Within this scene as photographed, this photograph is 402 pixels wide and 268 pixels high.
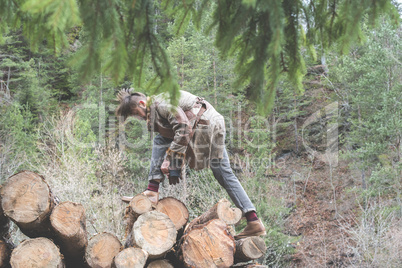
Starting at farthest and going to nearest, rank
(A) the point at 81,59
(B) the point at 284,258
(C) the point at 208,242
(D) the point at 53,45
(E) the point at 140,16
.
Answer: 1. (B) the point at 284,258
2. (C) the point at 208,242
3. (D) the point at 53,45
4. (E) the point at 140,16
5. (A) the point at 81,59

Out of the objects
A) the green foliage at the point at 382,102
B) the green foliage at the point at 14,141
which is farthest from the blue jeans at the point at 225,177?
the green foliage at the point at 14,141

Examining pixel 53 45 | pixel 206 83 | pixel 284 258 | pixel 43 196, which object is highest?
pixel 206 83

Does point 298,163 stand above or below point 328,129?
below

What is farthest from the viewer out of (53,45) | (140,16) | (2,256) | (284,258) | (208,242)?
(284,258)

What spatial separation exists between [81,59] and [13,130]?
63.0 feet

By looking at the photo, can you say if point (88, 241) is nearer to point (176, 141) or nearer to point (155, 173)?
point (155, 173)

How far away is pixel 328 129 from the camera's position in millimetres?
22188

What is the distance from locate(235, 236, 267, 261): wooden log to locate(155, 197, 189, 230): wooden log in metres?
0.64

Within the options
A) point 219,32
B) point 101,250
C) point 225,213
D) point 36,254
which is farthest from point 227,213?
point 219,32

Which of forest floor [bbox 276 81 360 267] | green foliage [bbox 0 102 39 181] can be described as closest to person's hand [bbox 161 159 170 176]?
forest floor [bbox 276 81 360 267]

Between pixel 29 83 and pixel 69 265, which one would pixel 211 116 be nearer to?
pixel 69 265

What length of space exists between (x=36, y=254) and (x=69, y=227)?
0.31 metres

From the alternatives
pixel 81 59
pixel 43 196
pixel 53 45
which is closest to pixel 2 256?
pixel 43 196

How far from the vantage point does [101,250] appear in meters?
3.19
